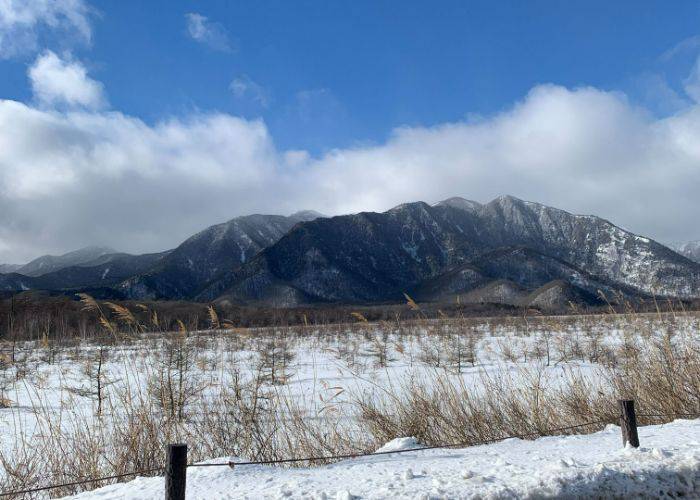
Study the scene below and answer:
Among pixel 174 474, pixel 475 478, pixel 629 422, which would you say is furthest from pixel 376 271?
pixel 174 474

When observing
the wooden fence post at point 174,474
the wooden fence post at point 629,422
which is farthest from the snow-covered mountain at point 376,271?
the wooden fence post at point 174,474

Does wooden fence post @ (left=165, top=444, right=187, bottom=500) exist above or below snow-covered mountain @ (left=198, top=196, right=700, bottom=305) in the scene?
below

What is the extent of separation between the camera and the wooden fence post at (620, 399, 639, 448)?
2.84 metres

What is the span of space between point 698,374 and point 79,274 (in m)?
225

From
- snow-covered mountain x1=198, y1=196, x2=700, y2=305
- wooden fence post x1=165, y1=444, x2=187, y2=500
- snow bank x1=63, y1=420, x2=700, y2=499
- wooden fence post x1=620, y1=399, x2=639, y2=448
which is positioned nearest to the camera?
wooden fence post x1=165, y1=444, x2=187, y2=500

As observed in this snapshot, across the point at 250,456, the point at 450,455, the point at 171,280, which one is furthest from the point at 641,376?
the point at 171,280

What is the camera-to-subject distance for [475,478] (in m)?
2.43

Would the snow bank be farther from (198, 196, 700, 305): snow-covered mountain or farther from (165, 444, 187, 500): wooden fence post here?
(198, 196, 700, 305): snow-covered mountain

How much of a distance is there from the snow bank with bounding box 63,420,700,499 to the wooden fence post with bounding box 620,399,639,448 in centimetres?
9

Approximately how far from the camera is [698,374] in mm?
4770

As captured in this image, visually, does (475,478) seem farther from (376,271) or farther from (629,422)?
(376,271)

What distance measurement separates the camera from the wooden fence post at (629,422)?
9.33ft

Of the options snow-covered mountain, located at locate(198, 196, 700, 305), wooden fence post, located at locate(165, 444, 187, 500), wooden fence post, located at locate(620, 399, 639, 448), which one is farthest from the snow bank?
snow-covered mountain, located at locate(198, 196, 700, 305)

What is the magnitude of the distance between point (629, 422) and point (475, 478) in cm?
119
